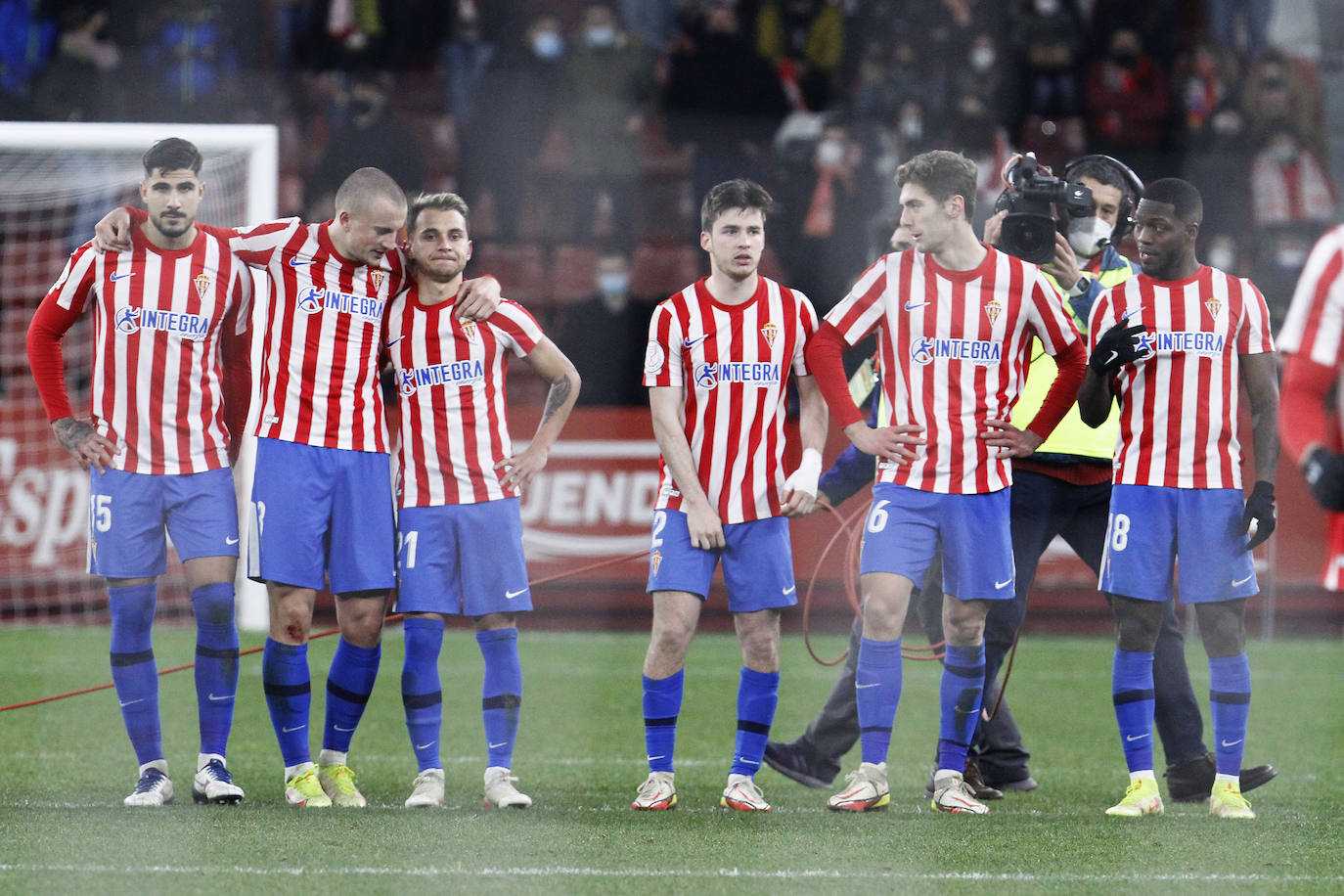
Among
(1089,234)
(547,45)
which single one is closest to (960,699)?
(1089,234)

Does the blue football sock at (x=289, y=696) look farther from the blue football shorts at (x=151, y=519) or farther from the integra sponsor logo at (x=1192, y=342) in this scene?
the integra sponsor logo at (x=1192, y=342)

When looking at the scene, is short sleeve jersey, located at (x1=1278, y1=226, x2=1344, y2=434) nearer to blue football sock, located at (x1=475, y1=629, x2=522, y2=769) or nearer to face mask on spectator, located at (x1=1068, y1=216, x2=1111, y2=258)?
face mask on spectator, located at (x1=1068, y1=216, x2=1111, y2=258)

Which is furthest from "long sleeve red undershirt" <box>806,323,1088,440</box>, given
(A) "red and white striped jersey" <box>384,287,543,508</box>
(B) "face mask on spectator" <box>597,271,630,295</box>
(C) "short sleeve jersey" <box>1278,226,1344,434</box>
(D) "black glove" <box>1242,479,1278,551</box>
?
(B) "face mask on spectator" <box>597,271,630,295</box>

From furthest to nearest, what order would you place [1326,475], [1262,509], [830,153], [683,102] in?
[683,102] → [830,153] → [1262,509] → [1326,475]

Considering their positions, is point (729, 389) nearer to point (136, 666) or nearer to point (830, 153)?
point (136, 666)

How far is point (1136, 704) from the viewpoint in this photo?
Result: 5125mm

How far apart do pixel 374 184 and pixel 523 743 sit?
2.58m

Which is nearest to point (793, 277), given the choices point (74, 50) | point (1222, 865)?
point (74, 50)

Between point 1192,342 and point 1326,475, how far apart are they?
204cm

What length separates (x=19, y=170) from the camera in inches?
396

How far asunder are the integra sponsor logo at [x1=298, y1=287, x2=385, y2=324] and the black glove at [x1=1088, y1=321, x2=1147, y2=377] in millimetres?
2156

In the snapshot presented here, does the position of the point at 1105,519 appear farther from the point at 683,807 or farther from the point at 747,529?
the point at 683,807

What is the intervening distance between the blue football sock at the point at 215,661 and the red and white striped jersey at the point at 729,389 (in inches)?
53.0

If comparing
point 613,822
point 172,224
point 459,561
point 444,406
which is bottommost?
point 613,822
